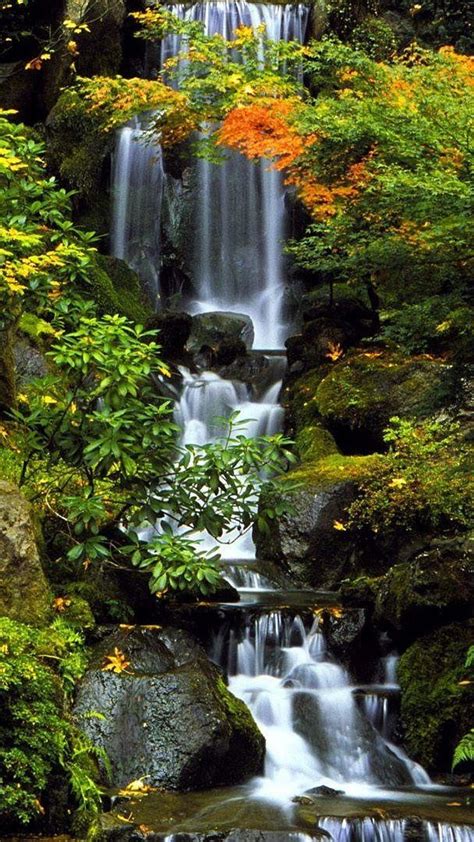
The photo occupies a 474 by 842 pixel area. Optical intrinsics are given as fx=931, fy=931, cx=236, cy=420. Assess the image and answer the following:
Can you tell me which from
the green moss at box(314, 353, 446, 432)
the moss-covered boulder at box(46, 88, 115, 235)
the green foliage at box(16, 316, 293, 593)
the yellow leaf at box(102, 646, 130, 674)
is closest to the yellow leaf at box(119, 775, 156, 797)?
the yellow leaf at box(102, 646, 130, 674)

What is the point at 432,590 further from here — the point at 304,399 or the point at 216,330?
the point at 216,330

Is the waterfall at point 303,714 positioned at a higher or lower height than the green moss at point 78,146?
lower

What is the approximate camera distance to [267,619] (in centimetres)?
825

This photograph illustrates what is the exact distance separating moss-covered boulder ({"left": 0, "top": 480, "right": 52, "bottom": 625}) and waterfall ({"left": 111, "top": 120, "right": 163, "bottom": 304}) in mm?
12655

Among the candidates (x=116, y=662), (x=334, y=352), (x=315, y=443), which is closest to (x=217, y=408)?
(x=334, y=352)

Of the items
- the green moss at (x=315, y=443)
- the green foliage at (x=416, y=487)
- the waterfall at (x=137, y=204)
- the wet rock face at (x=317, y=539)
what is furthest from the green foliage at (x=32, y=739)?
the waterfall at (x=137, y=204)

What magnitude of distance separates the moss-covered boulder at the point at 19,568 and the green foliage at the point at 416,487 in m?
4.40

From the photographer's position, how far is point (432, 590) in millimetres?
7855

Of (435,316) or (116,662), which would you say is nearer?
(116,662)

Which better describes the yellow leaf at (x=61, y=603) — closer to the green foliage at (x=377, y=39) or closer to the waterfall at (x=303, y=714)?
the waterfall at (x=303, y=714)

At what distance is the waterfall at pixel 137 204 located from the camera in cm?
1888

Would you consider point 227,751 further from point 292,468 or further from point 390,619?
point 292,468

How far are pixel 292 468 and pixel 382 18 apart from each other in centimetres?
1259

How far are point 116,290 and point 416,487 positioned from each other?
7.90m
